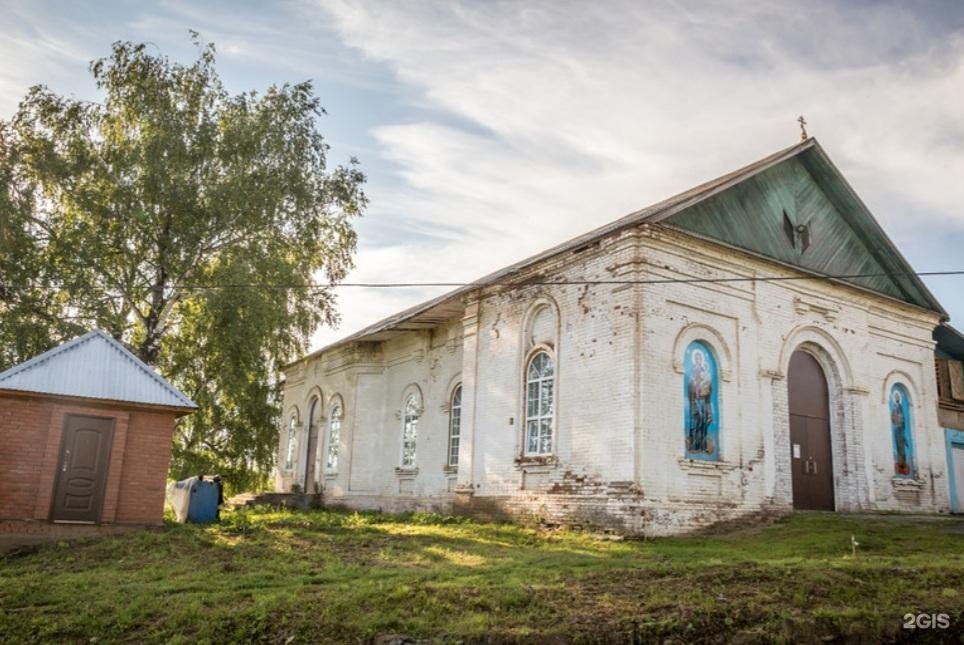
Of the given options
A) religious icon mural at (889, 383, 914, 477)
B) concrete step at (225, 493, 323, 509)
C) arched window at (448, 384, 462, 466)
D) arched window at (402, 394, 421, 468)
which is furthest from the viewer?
concrete step at (225, 493, 323, 509)

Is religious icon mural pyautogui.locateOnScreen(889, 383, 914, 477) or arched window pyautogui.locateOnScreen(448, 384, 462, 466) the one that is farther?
arched window pyautogui.locateOnScreen(448, 384, 462, 466)

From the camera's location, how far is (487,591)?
748cm

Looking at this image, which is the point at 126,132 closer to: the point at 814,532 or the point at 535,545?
the point at 535,545

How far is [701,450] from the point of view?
13.6 metres

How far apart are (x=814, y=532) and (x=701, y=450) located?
84.4 inches

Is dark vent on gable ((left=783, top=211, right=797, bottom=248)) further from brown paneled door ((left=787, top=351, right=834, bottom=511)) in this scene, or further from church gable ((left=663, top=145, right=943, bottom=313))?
brown paneled door ((left=787, top=351, right=834, bottom=511))

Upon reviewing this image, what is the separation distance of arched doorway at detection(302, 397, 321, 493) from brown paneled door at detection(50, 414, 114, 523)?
35.9 feet

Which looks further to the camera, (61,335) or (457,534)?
(61,335)

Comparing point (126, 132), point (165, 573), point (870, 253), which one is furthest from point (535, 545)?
point (126, 132)

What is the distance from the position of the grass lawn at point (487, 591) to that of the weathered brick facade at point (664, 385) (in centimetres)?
173

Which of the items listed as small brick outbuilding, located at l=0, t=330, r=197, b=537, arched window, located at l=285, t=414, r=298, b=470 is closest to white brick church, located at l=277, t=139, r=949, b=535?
small brick outbuilding, located at l=0, t=330, r=197, b=537

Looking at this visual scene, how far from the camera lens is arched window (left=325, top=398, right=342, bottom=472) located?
23750mm

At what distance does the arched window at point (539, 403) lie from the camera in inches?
593

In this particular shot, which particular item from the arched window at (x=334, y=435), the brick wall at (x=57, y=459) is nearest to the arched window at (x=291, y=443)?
the arched window at (x=334, y=435)
